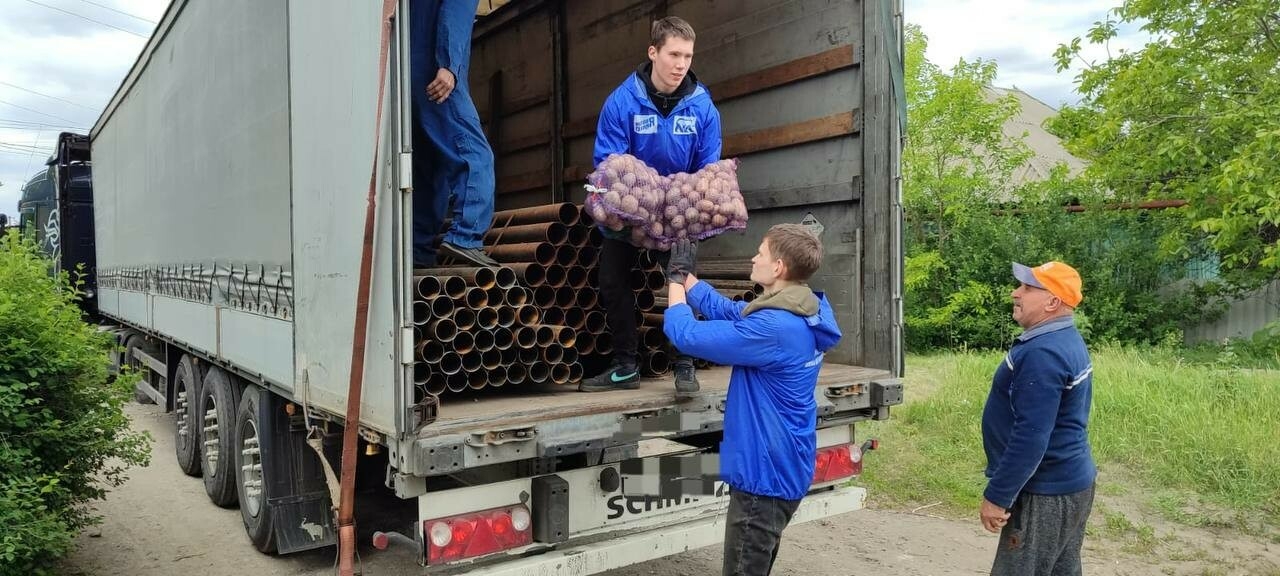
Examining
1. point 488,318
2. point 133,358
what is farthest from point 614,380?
point 133,358

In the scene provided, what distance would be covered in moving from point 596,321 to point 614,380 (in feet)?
1.43

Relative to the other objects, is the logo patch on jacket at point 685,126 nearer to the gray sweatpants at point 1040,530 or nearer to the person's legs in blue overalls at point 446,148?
the person's legs in blue overalls at point 446,148

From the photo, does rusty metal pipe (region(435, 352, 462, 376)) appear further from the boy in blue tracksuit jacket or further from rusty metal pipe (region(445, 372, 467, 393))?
the boy in blue tracksuit jacket

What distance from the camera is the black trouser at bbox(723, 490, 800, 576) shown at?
9.50 ft

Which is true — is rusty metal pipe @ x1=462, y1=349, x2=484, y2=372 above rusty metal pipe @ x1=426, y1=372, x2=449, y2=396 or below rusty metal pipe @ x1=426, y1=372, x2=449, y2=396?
above

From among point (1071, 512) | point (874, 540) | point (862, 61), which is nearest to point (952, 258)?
point (874, 540)

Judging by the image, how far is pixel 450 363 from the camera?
3.47m

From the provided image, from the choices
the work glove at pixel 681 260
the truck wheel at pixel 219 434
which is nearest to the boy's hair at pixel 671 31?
the work glove at pixel 681 260

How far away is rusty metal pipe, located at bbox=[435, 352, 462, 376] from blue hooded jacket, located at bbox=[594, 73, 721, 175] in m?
1.02

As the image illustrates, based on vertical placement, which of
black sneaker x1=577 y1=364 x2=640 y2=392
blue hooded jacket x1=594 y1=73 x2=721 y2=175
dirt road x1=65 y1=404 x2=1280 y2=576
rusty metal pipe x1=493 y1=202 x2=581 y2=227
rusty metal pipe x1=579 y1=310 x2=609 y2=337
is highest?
blue hooded jacket x1=594 y1=73 x2=721 y2=175

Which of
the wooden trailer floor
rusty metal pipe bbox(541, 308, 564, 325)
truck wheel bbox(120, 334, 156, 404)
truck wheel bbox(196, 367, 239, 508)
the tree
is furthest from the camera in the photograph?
the tree

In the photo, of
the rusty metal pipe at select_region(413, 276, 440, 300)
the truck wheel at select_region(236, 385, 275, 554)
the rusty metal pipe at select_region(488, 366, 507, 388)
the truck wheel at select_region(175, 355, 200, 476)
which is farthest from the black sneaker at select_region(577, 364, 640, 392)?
the truck wheel at select_region(175, 355, 200, 476)

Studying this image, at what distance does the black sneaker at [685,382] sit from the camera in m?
3.50

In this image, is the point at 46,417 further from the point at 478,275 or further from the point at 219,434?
the point at 478,275
